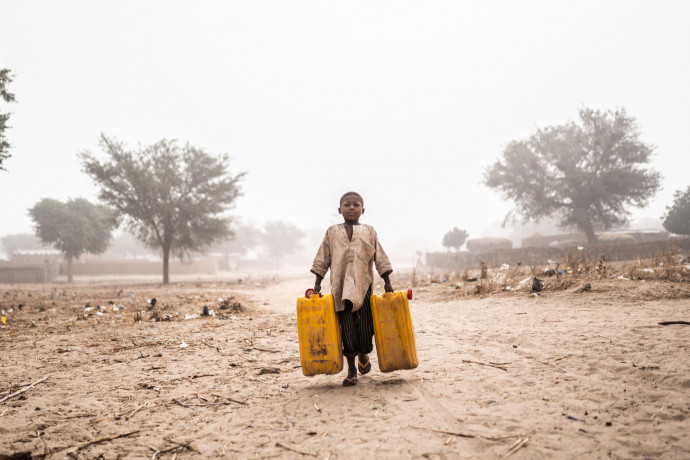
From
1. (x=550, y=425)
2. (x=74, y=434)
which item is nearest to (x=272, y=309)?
(x=74, y=434)

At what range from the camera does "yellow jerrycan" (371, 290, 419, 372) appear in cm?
310

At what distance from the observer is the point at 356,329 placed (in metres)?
3.41

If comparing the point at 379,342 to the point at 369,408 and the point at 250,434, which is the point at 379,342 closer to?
the point at 369,408

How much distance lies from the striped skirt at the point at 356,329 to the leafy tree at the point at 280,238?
71825 mm

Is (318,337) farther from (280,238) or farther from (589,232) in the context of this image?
(280,238)

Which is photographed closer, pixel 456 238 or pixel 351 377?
pixel 351 377

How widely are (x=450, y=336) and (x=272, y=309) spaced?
5.35 metres

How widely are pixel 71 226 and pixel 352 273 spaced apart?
36.6 m

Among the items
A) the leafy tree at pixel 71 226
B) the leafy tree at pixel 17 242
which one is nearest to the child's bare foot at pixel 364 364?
the leafy tree at pixel 71 226

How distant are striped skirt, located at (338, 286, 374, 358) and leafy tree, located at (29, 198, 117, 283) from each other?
109 feet

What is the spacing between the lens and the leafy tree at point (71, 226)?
3058 centimetres

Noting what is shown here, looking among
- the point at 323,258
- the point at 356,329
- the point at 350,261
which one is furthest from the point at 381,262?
the point at 356,329

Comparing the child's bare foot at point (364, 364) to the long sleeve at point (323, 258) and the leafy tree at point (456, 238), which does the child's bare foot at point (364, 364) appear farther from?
Result: the leafy tree at point (456, 238)

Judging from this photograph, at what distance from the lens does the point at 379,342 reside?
3156 millimetres
